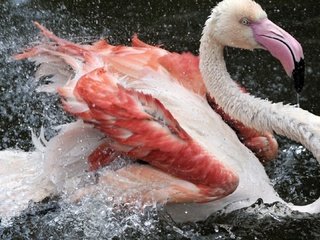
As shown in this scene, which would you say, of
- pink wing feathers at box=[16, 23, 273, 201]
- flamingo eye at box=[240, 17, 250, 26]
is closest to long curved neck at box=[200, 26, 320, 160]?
flamingo eye at box=[240, 17, 250, 26]

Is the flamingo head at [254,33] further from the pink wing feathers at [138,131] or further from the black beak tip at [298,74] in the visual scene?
the pink wing feathers at [138,131]

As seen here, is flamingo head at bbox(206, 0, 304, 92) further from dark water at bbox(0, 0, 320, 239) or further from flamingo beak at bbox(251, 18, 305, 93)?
dark water at bbox(0, 0, 320, 239)

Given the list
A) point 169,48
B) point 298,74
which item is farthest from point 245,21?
point 169,48

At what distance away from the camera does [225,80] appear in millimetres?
3898

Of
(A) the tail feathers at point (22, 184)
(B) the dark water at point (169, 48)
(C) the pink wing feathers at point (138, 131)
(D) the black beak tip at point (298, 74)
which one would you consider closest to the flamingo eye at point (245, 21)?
(D) the black beak tip at point (298, 74)

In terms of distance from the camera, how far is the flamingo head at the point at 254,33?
3.55 meters

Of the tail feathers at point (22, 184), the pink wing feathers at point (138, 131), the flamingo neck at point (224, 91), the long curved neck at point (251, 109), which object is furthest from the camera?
the tail feathers at point (22, 184)

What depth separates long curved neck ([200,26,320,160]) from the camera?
3660 mm

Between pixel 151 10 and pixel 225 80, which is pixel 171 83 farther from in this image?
pixel 151 10

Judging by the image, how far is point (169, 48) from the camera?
6059mm

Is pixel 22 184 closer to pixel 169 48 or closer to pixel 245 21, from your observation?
pixel 245 21

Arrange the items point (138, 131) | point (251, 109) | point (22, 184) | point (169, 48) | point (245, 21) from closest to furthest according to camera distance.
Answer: point (138, 131) < point (245, 21) < point (251, 109) < point (22, 184) < point (169, 48)

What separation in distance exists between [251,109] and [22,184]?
1313mm

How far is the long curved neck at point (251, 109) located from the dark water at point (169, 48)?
0.43 metres
